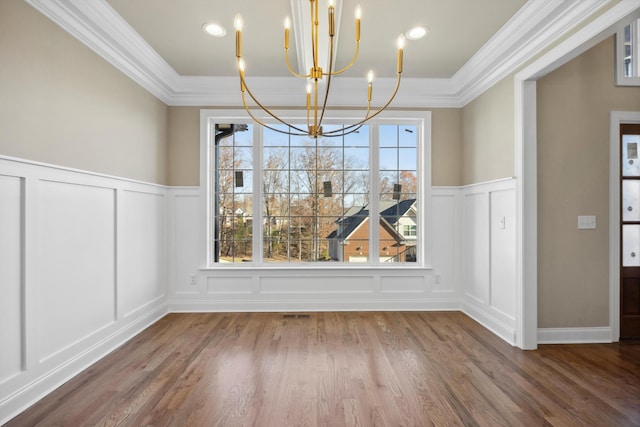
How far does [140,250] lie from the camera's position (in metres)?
3.45

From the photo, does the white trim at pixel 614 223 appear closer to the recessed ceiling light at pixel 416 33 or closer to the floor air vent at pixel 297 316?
the recessed ceiling light at pixel 416 33

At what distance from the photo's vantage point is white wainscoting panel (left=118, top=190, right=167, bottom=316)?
3.13m

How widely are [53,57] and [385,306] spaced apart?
3836 millimetres

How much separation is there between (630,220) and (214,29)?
4173mm

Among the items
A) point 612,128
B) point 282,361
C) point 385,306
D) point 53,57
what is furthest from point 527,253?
point 53,57

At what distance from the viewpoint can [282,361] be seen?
270cm

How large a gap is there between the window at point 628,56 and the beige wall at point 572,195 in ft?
0.64

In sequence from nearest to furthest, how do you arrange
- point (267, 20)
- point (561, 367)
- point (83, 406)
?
point (83, 406) → point (561, 367) → point (267, 20)

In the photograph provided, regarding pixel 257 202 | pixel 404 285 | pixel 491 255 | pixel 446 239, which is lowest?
pixel 404 285

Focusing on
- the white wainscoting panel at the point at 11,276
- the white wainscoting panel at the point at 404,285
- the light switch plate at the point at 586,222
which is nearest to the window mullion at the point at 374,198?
the white wainscoting panel at the point at 404,285

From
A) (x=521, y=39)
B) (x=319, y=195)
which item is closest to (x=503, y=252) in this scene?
(x=521, y=39)

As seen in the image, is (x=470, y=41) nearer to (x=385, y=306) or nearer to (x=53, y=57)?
(x=385, y=306)

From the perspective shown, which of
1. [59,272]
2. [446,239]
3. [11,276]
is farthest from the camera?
[446,239]

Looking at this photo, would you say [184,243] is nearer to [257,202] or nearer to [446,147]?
[257,202]
